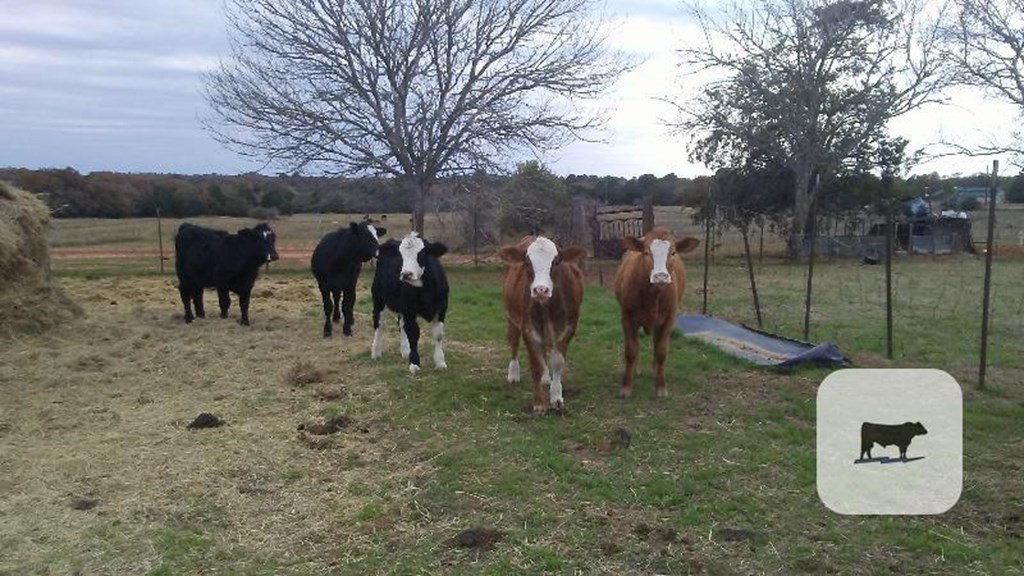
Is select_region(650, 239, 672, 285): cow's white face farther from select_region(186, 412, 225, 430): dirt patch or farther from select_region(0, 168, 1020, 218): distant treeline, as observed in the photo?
select_region(0, 168, 1020, 218): distant treeline

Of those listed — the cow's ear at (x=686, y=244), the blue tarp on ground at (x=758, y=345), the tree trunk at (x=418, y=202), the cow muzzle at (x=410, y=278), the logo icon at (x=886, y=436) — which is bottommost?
the blue tarp on ground at (x=758, y=345)

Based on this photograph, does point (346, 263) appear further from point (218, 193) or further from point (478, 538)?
point (218, 193)

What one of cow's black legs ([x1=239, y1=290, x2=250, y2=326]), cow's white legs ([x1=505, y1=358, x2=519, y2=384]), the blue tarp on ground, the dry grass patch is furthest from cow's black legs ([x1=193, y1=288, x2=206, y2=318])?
the blue tarp on ground

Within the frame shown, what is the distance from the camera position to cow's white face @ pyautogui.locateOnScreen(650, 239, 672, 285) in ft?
21.7


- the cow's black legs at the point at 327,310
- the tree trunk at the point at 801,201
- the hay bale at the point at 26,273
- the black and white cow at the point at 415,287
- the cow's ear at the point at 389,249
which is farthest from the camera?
the tree trunk at the point at 801,201

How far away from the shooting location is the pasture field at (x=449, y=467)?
4.17 meters

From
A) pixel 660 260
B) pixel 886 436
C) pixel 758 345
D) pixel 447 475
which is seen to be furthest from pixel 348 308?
pixel 886 436

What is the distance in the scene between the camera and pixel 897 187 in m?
28.4

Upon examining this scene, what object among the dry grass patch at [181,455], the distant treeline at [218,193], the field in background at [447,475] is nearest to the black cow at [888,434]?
the field in background at [447,475]

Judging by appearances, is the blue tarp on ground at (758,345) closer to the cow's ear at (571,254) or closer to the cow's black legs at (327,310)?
the cow's ear at (571,254)

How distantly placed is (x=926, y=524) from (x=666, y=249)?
Result: 305cm

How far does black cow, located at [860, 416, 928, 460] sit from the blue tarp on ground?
4.84m

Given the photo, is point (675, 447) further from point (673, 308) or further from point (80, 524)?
point (80, 524)

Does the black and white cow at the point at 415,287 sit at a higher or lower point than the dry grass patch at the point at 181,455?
higher
